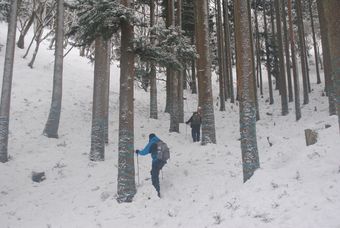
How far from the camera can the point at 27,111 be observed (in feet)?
59.4

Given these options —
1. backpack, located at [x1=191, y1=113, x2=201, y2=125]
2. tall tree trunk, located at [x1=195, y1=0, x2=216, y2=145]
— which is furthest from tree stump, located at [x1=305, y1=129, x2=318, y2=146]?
backpack, located at [x1=191, y1=113, x2=201, y2=125]

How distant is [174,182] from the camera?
10195 mm

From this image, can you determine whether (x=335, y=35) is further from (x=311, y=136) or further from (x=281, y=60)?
(x=281, y=60)

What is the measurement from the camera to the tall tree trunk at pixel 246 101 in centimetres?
861

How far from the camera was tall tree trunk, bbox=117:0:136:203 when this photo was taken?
945cm

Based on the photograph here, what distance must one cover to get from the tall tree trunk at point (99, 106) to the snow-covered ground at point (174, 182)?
0.56m

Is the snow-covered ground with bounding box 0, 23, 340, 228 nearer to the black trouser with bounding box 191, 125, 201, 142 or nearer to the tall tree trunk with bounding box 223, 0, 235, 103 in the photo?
the black trouser with bounding box 191, 125, 201, 142

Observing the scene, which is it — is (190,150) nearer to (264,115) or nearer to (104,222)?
(104,222)

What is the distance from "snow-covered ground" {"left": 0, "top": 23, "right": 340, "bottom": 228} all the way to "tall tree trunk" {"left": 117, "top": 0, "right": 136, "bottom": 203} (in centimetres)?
42

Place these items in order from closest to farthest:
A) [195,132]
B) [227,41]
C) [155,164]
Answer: [155,164] → [195,132] → [227,41]

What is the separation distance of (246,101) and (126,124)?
334cm

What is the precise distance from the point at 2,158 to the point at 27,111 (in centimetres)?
595

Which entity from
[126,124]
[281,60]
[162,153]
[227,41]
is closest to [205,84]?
[162,153]

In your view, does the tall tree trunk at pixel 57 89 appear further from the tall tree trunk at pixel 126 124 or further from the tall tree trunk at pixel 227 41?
the tall tree trunk at pixel 227 41
